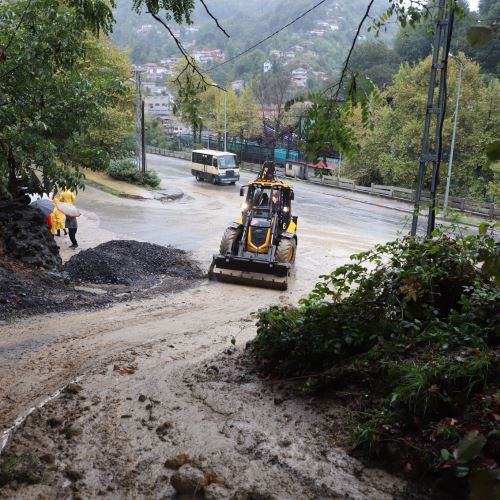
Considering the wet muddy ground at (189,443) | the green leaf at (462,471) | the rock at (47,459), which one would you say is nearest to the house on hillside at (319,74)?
the wet muddy ground at (189,443)

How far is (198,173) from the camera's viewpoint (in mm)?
38562

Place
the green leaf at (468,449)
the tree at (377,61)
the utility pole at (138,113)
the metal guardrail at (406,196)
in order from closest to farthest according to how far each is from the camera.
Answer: the green leaf at (468,449) < the metal guardrail at (406,196) < the utility pole at (138,113) < the tree at (377,61)

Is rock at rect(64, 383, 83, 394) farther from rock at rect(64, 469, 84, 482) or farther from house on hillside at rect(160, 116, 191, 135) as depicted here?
house on hillside at rect(160, 116, 191, 135)

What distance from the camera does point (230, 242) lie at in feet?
44.7

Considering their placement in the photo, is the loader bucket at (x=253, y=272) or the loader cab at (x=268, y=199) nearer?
the loader bucket at (x=253, y=272)

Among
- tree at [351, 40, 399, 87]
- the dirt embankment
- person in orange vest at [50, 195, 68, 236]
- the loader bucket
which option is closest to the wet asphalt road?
the loader bucket

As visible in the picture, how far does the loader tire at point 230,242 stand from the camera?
13.7m

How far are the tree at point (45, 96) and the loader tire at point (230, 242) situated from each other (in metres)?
3.94

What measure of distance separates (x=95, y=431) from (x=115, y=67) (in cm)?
3355

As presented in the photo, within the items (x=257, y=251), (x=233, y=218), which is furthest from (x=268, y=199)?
(x=233, y=218)

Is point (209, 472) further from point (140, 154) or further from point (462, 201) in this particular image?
point (140, 154)

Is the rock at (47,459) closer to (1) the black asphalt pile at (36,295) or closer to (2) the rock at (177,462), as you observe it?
(2) the rock at (177,462)

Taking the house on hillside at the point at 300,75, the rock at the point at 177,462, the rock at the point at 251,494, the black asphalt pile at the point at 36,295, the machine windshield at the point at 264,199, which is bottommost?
the black asphalt pile at the point at 36,295

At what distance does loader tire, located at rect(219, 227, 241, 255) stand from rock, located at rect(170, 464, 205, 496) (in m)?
9.69
